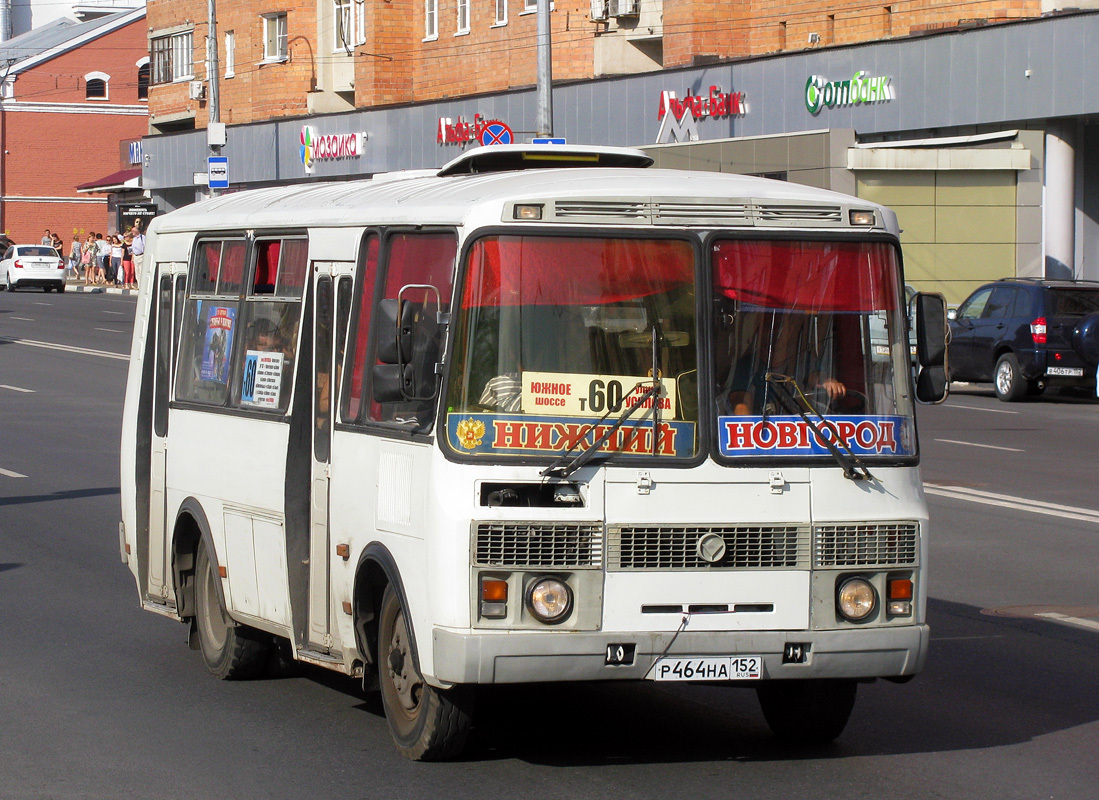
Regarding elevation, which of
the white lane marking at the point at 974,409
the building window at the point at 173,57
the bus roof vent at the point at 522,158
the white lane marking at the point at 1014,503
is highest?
the building window at the point at 173,57

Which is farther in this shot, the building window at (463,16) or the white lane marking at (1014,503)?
the building window at (463,16)

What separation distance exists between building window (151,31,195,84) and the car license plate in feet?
192

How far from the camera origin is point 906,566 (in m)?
6.25

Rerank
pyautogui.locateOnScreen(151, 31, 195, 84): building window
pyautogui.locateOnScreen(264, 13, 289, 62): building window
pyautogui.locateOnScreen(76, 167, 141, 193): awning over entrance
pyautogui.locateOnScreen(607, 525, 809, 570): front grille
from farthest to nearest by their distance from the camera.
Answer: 1. pyautogui.locateOnScreen(76, 167, 141, 193): awning over entrance
2. pyautogui.locateOnScreen(151, 31, 195, 84): building window
3. pyautogui.locateOnScreen(264, 13, 289, 62): building window
4. pyautogui.locateOnScreen(607, 525, 809, 570): front grille

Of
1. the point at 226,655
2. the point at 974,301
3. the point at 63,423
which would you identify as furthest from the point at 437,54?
the point at 226,655

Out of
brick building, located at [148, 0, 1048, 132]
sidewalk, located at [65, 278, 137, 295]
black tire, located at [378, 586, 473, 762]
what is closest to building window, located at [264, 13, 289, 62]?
brick building, located at [148, 0, 1048, 132]

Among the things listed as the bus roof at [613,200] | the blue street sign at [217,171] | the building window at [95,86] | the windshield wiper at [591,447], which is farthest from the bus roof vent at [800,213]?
the building window at [95,86]

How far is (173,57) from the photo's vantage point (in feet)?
207

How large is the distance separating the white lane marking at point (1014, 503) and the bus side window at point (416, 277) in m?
7.47

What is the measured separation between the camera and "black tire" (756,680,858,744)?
6652 mm

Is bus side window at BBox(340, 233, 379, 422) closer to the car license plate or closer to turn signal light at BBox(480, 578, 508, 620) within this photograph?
turn signal light at BBox(480, 578, 508, 620)

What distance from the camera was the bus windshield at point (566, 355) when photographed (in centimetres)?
597

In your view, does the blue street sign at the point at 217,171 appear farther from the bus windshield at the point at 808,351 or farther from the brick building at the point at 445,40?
the bus windshield at the point at 808,351

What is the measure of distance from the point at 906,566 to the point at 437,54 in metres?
44.4
